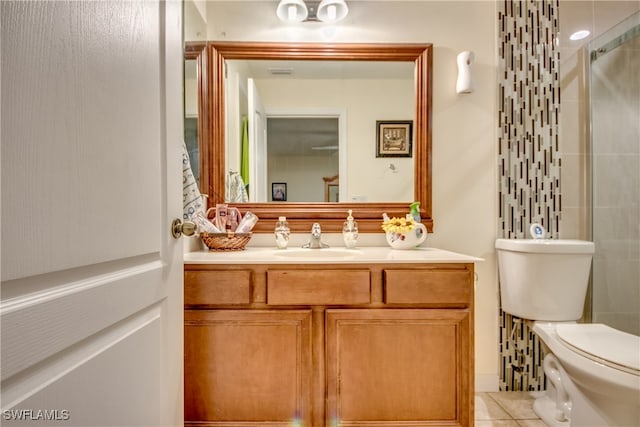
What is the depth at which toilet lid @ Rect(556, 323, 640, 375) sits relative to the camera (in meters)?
1.11

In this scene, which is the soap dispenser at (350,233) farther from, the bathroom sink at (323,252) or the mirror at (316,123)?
the mirror at (316,123)

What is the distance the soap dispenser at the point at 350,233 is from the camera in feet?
5.50

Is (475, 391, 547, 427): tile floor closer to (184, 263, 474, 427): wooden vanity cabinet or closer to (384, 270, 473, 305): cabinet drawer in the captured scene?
(184, 263, 474, 427): wooden vanity cabinet

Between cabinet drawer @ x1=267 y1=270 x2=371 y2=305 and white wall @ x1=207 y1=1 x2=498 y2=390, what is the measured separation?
0.72 metres

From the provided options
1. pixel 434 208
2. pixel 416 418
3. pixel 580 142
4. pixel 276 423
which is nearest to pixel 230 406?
pixel 276 423

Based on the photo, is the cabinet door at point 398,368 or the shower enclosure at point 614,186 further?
the shower enclosure at point 614,186

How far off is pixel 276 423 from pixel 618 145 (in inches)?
87.0

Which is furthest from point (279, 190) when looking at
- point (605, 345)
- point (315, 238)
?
point (605, 345)

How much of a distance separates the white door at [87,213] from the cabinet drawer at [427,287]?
31.0 inches

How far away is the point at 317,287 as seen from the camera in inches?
49.4

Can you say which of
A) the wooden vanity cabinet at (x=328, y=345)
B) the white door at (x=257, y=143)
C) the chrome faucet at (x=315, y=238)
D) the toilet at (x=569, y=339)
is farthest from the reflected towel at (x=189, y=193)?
the toilet at (x=569, y=339)

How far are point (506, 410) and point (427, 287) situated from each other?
947 millimetres

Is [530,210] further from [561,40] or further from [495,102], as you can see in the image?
[561,40]

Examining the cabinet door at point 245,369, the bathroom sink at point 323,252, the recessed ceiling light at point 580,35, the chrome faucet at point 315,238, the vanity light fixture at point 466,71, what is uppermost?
the recessed ceiling light at point 580,35
